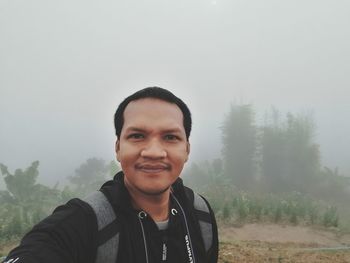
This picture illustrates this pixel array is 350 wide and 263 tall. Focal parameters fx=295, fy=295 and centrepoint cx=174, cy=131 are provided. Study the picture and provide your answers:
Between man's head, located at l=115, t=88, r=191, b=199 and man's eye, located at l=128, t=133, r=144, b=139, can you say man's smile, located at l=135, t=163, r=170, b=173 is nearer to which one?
man's head, located at l=115, t=88, r=191, b=199

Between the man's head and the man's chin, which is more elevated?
the man's head

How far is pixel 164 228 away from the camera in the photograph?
1544mm

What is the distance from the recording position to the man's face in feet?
4.87

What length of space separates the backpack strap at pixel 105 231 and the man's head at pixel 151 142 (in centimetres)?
20

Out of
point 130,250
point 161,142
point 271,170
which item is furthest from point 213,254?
point 271,170

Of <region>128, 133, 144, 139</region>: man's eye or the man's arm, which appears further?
<region>128, 133, 144, 139</region>: man's eye

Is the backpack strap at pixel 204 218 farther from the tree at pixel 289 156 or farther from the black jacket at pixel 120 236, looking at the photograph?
the tree at pixel 289 156

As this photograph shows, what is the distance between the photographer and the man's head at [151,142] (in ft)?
4.87

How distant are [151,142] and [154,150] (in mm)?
57

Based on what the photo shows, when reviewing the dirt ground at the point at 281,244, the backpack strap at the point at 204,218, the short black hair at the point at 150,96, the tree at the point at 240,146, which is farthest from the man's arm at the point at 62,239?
the tree at the point at 240,146

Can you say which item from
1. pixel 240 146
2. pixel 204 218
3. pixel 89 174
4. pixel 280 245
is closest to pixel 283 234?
pixel 280 245

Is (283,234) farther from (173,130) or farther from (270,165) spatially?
(270,165)

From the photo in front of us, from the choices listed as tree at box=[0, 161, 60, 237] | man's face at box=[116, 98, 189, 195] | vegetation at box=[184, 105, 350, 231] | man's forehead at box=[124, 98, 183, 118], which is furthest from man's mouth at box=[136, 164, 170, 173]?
vegetation at box=[184, 105, 350, 231]

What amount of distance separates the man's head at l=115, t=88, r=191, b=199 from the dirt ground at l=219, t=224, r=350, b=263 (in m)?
5.35
